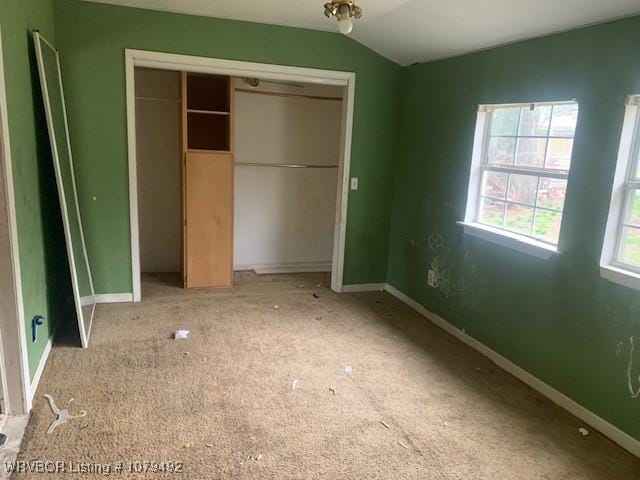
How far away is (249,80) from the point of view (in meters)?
4.84

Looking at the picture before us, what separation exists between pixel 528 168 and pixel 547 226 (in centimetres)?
39

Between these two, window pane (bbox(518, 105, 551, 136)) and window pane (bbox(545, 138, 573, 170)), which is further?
window pane (bbox(518, 105, 551, 136))

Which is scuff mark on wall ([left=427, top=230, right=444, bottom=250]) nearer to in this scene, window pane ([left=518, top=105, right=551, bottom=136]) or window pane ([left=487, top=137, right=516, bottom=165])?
window pane ([left=487, top=137, right=516, bottom=165])

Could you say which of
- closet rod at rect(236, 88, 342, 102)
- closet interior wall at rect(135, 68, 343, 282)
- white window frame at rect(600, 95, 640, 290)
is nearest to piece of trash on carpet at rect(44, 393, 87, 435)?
closet interior wall at rect(135, 68, 343, 282)

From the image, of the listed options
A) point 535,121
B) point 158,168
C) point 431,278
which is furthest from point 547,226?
point 158,168

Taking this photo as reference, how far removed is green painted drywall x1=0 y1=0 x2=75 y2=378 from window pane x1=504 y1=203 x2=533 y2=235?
2862 mm

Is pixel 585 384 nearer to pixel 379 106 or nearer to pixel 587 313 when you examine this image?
pixel 587 313

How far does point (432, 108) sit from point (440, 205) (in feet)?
2.59

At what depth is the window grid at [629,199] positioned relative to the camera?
241 cm

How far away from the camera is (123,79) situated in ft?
12.3

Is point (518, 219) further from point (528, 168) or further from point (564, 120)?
point (564, 120)

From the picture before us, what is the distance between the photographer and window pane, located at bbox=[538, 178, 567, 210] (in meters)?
2.85

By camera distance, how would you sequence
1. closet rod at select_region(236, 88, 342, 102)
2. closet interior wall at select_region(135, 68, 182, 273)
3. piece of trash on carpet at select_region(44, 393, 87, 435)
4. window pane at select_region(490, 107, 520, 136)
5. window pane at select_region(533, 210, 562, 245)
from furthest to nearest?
closet rod at select_region(236, 88, 342, 102) → closet interior wall at select_region(135, 68, 182, 273) → window pane at select_region(490, 107, 520, 136) → window pane at select_region(533, 210, 562, 245) → piece of trash on carpet at select_region(44, 393, 87, 435)

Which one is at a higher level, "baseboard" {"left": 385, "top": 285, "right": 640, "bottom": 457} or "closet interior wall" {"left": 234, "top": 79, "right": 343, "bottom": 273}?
"closet interior wall" {"left": 234, "top": 79, "right": 343, "bottom": 273}
